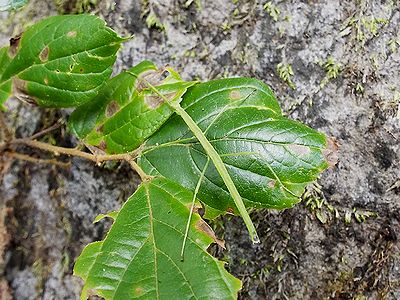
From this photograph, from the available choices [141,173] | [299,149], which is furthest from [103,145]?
[299,149]

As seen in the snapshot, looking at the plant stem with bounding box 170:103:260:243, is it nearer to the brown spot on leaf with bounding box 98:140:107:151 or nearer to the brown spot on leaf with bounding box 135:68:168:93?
the brown spot on leaf with bounding box 135:68:168:93

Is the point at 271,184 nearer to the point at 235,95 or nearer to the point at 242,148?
the point at 242,148

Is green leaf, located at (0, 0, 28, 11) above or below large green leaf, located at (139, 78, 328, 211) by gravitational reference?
above

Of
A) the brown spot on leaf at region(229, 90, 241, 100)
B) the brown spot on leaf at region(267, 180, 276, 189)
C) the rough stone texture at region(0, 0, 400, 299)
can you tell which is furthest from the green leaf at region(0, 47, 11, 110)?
the brown spot on leaf at region(267, 180, 276, 189)

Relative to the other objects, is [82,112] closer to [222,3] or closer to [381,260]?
[222,3]

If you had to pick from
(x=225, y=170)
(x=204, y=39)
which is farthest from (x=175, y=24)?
(x=225, y=170)
